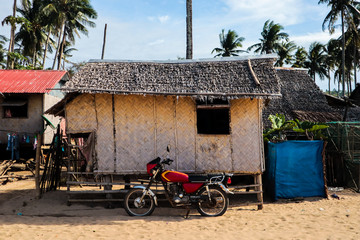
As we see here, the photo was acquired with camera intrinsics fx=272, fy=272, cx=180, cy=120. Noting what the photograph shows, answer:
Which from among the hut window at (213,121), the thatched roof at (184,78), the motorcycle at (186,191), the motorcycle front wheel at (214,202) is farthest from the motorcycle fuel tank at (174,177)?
the hut window at (213,121)

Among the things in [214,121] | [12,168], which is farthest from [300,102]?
[12,168]

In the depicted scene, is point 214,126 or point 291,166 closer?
point 291,166

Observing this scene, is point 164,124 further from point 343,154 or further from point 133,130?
point 343,154

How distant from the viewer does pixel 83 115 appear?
6832 millimetres

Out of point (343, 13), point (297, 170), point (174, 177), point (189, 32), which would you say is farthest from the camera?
point (343, 13)

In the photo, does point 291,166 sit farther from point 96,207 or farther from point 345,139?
point 96,207

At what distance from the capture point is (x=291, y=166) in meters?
7.30

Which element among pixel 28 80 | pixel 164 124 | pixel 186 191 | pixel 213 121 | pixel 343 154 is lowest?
pixel 186 191

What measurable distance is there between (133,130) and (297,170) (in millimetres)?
4494

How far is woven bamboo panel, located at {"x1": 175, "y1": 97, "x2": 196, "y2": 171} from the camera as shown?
6707mm

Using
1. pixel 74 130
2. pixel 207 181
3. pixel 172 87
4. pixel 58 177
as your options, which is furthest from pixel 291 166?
pixel 58 177

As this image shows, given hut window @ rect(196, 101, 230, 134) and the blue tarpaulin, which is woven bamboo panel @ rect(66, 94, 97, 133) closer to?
hut window @ rect(196, 101, 230, 134)

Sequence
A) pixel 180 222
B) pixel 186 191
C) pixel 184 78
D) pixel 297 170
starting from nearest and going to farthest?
1. pixel 180 222
2. pixel 186 191
3. pixel 184 78
4. pixel 297 170

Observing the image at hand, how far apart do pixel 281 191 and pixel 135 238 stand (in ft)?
14.4
